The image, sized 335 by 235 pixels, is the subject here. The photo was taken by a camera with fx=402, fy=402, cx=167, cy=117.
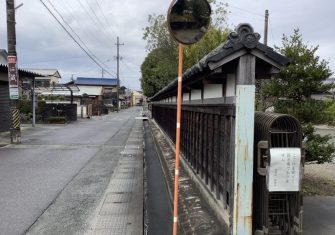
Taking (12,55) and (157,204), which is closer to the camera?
(157,204)

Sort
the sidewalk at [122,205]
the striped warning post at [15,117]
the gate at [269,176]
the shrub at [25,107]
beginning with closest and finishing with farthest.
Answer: the gate at [269,176]
the sidewalk at [122,205]
the striped warning post at [15,117]
the shrub at [25,107]

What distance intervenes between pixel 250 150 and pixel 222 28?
23.9 meters

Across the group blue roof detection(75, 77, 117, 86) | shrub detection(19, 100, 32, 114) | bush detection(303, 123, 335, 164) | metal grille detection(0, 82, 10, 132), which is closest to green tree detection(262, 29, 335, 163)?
bush detection(303, 123, 335, 164)

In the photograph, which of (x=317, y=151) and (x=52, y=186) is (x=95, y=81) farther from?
(x=317, y=151)

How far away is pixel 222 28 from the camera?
1084 inches

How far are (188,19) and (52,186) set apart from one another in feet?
20.6

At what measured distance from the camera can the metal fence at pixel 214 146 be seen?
530 centimetres

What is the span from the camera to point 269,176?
4.49 metres

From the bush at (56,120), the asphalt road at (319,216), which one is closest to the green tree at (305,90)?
the asphalt road at (319,216)

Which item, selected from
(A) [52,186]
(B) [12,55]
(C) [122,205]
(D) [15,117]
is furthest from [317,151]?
(B) [12,55]

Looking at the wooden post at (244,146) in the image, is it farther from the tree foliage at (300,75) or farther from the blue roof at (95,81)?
the blue roof at (95,81)

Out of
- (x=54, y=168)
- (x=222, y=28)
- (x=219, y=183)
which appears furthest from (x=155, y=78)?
(x=219, y=183)

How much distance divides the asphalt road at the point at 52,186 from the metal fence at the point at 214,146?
2159 millimetres

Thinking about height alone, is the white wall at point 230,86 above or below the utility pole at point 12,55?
below
